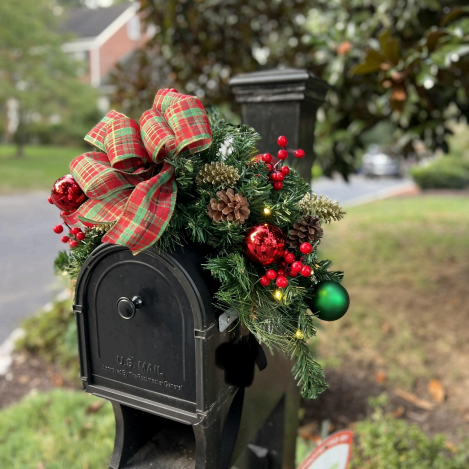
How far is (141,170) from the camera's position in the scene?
3.02 feet

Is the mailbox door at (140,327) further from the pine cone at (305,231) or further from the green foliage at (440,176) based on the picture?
the green foliage at (440,176)

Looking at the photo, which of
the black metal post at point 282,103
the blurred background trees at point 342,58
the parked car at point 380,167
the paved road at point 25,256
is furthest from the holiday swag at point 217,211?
the parked car at point 380,167

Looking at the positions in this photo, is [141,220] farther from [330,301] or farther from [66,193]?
[330,301]

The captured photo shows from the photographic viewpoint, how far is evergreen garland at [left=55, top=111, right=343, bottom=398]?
0.93 m

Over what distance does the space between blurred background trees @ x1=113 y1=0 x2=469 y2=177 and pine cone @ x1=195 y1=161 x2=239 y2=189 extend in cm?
136

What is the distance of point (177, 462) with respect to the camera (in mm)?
1225

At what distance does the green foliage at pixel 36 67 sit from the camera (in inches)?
601

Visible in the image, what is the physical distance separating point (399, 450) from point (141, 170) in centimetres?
209

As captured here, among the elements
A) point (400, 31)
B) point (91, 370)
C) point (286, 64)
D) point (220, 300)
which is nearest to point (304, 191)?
point (220, 300)

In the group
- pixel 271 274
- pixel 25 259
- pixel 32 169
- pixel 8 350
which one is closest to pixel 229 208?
pixel 271 274

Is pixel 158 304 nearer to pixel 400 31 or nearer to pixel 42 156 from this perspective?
pixel 400 31

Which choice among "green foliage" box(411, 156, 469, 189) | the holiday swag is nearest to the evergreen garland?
the holiday swag

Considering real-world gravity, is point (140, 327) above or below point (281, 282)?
below

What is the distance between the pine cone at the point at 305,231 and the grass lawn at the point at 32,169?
1275 centimetres
